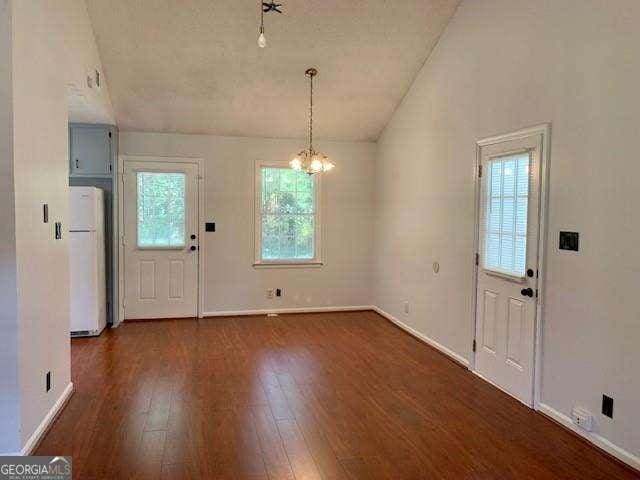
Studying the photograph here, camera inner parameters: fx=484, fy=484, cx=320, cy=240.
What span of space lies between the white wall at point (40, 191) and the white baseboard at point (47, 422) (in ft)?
0.13

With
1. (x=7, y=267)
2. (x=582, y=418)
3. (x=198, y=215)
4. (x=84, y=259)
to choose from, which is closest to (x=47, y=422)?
(x=7, y=267)

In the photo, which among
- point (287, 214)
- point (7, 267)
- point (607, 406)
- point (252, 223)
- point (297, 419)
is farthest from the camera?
point (287, 214)

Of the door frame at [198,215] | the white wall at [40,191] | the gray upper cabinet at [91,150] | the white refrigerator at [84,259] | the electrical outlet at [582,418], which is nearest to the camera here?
the white wall at [40,191]

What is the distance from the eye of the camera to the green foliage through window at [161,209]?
6.18 meters

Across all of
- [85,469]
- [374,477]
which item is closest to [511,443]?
[374,477]

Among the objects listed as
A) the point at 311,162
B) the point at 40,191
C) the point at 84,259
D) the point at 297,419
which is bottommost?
the point at 297,419

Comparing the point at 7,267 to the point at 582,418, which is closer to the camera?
the point at 7,267

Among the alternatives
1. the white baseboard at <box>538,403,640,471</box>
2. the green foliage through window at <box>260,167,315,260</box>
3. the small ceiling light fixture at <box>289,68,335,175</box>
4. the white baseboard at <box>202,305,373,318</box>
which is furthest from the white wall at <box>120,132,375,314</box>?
the white baseboard at <box>538,403,640,471</box>

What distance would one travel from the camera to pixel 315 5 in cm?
443

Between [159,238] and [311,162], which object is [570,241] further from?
[159,238]

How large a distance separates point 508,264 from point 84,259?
435 centimetres

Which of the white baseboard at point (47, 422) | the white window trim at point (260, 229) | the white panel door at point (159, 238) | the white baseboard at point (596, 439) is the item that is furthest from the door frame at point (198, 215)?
the white baseboard at point (596, 439)

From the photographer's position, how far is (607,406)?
290cm

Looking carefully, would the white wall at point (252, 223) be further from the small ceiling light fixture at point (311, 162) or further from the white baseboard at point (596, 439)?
the white baseboard at point (596, 439)
